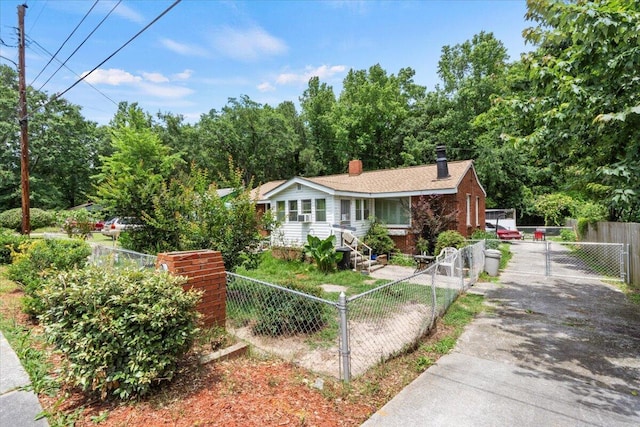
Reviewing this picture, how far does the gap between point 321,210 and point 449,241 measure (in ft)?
17.5

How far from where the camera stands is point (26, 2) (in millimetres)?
11016

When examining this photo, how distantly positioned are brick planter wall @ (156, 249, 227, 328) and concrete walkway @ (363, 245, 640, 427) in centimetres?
240

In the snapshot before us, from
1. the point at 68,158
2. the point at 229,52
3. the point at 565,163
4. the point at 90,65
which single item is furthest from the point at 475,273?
the point at 68,158

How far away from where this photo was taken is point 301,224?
14133 millimetres

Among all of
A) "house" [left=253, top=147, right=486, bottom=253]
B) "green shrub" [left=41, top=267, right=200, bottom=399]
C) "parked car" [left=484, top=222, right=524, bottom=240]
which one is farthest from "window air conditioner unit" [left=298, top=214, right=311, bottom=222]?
"parked car" [left=484, top=222, right=524, bottom=240]

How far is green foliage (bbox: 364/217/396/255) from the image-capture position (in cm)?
1307

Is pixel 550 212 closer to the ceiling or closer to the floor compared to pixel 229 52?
closer to the floor

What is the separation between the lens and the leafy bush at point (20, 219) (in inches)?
768

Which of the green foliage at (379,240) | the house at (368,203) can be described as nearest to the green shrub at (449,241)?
the house at (368,203)

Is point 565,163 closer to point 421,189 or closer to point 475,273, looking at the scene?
point 475,273

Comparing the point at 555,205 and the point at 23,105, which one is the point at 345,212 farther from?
the point at 555,205

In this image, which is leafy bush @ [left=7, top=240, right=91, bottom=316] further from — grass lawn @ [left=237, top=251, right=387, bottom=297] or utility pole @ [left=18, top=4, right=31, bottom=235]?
utility pole @ [left=18, top=4, right=31, bottom=235]

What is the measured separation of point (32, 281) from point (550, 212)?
3121cm

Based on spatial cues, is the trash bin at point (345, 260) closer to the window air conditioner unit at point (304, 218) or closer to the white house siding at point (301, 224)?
the white house siding at point (301, 224)
